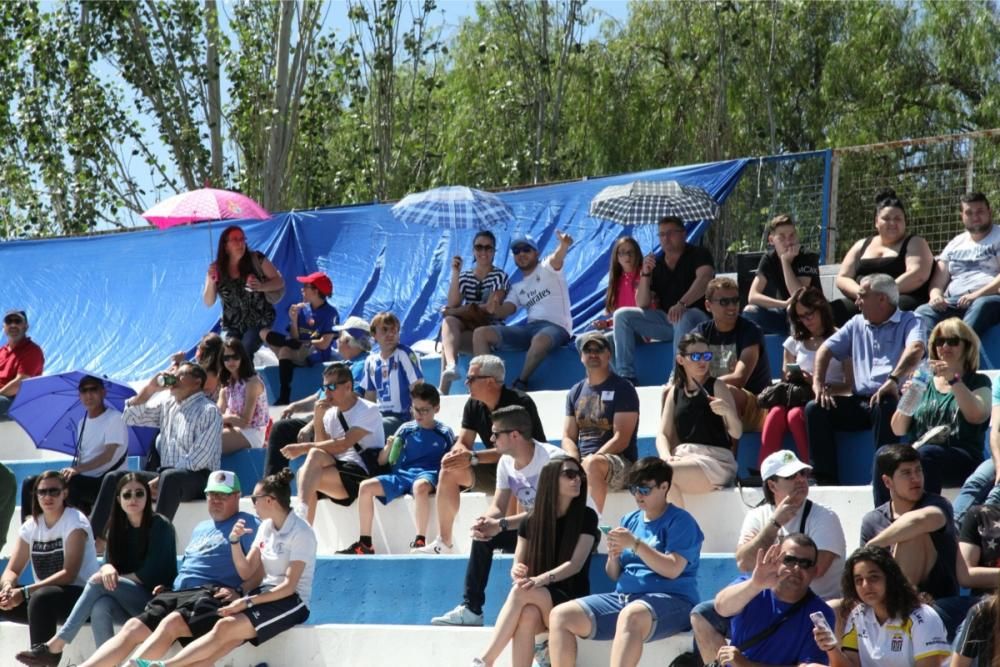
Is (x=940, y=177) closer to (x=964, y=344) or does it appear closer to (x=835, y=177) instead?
(x=835, y=177)

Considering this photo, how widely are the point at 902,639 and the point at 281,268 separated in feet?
26.0

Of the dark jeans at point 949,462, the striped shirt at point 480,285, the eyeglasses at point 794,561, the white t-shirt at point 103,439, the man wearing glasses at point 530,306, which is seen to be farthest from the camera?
the striped shirt at point 480,285

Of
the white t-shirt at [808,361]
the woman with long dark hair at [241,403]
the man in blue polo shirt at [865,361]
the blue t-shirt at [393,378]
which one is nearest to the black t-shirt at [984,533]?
the man in blue polo shirt at [865,361]

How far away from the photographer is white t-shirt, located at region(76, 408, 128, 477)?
961cm

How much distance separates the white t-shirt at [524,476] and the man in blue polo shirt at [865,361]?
132 cm

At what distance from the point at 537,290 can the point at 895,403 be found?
3485mm

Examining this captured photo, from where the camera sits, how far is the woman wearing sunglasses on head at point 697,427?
7.61m

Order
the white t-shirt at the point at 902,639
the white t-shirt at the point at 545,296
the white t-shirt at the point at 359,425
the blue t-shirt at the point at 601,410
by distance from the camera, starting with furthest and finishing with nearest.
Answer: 1. the white t-shirt at the point at 545,296
2. the white t-shirt at the point at 359,425
3. the blue t-shirt at the point at 601,410
4. the white t-shirt at the point at 902,639

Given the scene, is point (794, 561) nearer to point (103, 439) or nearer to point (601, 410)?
point (601, 410)

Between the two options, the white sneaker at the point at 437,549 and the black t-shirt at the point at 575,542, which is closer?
the black t-shirt at the point at 575,542

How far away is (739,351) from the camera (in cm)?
852

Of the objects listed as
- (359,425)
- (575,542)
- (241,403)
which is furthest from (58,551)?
(575,542)

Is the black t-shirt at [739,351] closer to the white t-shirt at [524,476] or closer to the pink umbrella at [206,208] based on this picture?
the white t-shirt at [524,476]

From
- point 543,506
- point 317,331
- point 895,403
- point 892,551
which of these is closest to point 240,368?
point 317,331
